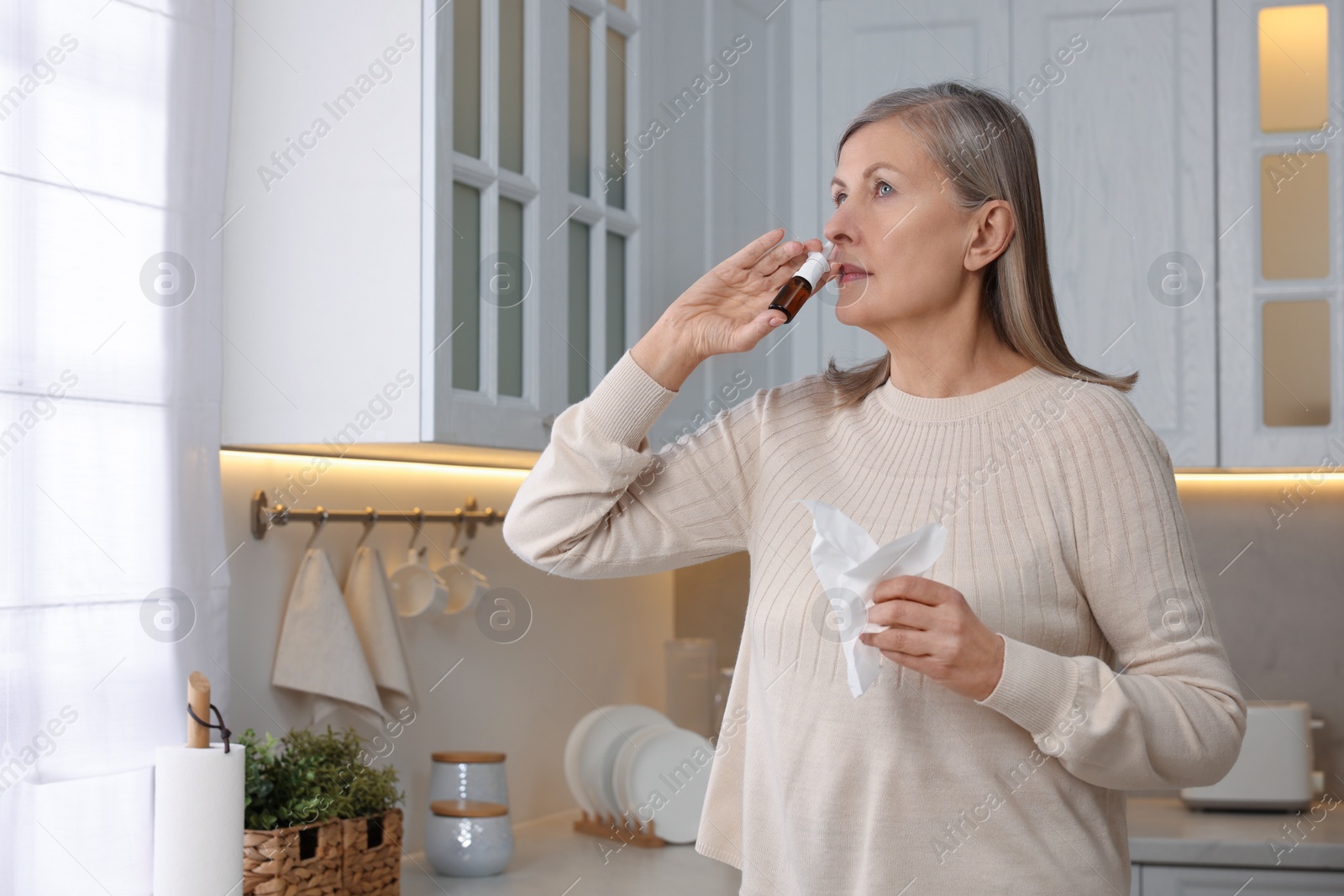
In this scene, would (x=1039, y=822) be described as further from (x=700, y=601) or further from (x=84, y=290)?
(x=700, y=601)

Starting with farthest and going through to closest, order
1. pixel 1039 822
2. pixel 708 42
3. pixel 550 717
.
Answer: pixel 550 717 → pixel 708 42 → pixel 1039 822

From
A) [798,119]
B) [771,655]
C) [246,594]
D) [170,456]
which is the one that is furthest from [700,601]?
[771,655]

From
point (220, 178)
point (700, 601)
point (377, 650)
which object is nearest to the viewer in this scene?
point (220, 178)

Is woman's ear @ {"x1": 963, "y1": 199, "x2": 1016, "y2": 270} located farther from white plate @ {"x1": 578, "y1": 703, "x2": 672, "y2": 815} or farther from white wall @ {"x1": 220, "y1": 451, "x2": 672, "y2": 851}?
white plate @ {"x1": 578, "y1": 703, "x2": 672, "y2": 815}

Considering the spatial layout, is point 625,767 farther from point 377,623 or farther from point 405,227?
point 405,227

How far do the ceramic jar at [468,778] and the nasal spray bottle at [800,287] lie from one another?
107 centimetres

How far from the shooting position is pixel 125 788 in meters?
1.45

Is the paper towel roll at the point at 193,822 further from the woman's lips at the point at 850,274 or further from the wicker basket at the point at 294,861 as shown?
the woman's lips at the point at 850,274

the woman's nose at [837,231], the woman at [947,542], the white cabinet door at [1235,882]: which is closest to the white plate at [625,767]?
the white cabinet door at [1235,882]

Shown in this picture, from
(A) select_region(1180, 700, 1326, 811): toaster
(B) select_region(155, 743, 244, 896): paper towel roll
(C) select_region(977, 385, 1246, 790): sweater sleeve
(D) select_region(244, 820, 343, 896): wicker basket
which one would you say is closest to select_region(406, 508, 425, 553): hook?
(D) select_region(244, 820, 343, 896): wicker basket

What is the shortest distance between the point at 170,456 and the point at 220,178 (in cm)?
36

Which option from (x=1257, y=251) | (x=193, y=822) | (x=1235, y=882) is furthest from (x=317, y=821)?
(x=1257, y=251)

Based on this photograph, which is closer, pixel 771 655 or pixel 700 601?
pixel 771 655

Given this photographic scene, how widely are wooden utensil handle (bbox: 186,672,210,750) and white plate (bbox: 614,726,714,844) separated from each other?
897 mm
